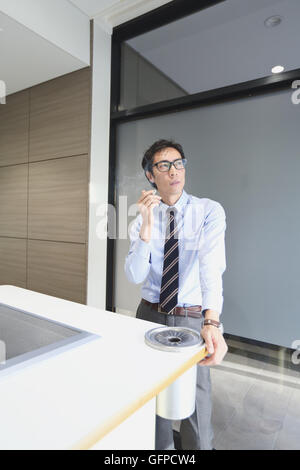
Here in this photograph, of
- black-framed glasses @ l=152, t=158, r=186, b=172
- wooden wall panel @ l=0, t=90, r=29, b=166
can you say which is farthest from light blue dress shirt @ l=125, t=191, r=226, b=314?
wooden wall panel @ l=0, t=90, r=29, b=166

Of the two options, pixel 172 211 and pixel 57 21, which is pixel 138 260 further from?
pixel 57 21

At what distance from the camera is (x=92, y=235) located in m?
2.94

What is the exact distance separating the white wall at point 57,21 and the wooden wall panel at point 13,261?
7.01 feet

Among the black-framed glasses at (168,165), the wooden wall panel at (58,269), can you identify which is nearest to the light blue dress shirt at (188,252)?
the black-framed glasses at (168,165)

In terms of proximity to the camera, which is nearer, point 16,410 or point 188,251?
point 16,410

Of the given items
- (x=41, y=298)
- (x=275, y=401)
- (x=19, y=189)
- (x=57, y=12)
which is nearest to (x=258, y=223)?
(x=275, y=401)

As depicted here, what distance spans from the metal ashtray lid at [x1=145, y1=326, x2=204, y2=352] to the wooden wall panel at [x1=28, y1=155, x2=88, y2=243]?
201cm

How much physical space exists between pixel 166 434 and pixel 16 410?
1059mm

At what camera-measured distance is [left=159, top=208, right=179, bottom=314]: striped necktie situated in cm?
157

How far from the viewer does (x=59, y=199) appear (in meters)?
3.16

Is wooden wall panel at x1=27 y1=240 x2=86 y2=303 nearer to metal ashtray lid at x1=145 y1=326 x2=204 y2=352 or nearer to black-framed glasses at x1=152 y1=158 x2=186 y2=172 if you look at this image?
black-framed glasses at x1=152 y1=158 x2=186 y2=172

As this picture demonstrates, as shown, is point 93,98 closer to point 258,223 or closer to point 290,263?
point 258,223

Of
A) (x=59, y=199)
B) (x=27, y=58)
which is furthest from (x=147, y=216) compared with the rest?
(x=27, y=58)

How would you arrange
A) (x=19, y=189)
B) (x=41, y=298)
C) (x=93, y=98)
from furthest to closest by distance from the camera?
1. (x=19, y=189)
2. (x=93, y=98)
3. (x=41, y=298)
